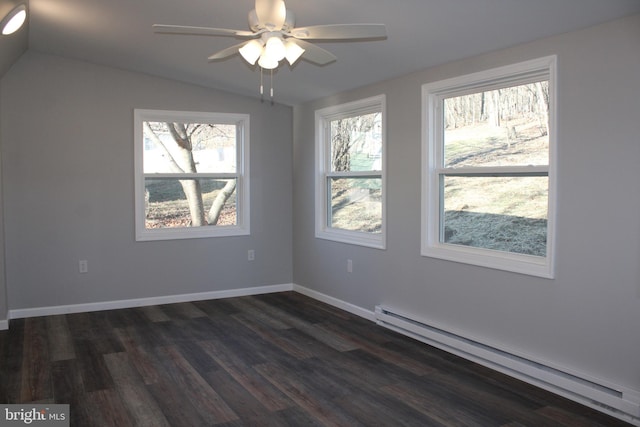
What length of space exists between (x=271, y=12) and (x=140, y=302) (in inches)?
155

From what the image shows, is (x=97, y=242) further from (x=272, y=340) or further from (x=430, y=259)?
(x=430, y=259)

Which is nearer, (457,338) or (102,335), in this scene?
(457,338)

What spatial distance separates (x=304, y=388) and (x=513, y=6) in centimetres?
256

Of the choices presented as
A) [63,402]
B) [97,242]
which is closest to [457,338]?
[63,402]

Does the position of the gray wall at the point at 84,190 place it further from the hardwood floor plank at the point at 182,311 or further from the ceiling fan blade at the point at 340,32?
the ceiling fan blade at the point at 340,32

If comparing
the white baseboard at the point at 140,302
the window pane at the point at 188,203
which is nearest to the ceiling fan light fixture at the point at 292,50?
the window pane at the point at 188,203

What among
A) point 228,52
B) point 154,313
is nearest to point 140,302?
point 154,313

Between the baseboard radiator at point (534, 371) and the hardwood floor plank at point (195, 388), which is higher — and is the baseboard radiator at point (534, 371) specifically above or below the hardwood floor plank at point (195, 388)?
above

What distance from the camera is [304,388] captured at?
331 centimetres

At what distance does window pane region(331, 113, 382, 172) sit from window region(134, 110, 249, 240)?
1073 millimetres

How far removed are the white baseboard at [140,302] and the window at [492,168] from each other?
247cm

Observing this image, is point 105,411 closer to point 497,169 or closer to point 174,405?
point 174,405

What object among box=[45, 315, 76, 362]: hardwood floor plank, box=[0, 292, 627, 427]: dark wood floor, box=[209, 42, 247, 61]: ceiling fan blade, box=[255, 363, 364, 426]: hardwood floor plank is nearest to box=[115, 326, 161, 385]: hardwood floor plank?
box=[0, 292, 627, 427]: dark wood floor

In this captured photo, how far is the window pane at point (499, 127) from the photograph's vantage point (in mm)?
3385
